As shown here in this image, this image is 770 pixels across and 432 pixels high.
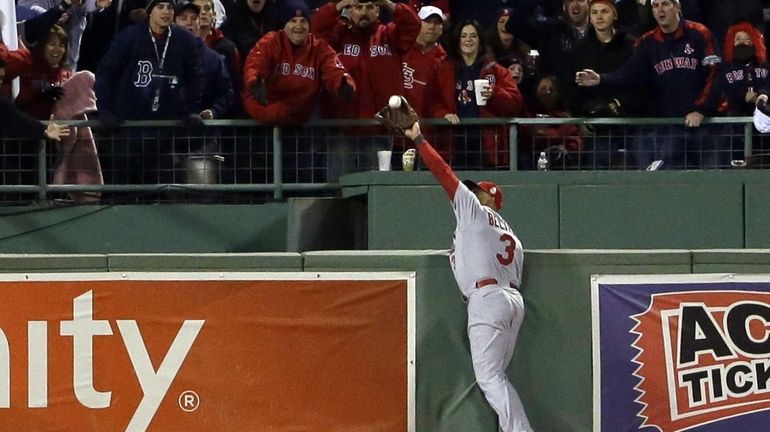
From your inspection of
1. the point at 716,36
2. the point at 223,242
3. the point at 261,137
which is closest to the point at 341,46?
the point at 261,137

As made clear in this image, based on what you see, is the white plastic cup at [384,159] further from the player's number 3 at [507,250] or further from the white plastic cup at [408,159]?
the player's number 3 at [507,250]

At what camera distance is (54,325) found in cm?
1062

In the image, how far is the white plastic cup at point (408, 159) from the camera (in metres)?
12.5

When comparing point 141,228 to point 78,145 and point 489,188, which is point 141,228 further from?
point 489,188

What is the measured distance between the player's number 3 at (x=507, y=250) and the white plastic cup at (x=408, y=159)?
2297 mm

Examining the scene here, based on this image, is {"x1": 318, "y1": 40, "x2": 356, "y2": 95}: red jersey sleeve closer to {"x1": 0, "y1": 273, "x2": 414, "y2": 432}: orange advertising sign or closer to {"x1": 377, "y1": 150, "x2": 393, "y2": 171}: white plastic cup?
{"x1": 377, "y1": 150, "x2": 393, "y2": 171}: white plastic cup

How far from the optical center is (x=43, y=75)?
13016 mm

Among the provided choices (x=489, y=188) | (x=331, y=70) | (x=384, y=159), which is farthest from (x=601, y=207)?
(x=331, y=70)

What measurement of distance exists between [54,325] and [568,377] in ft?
11.4

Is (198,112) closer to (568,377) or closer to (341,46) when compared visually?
(341,46)

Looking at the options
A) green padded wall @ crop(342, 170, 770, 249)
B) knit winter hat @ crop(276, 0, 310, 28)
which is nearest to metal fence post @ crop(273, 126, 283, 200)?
green padded wall @ crop(342, 170, 770, 249)

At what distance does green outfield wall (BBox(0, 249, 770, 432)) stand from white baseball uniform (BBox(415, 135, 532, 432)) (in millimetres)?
162

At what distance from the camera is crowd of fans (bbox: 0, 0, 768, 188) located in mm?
12797

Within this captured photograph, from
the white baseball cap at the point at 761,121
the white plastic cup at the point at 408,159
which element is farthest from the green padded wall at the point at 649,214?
the white plastic cup at the point at 408,159
